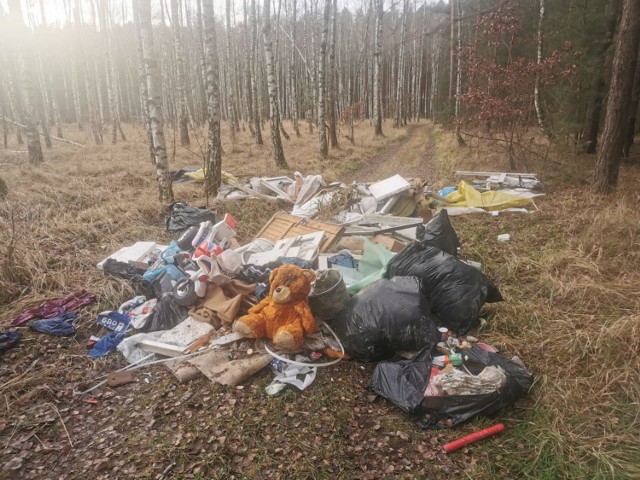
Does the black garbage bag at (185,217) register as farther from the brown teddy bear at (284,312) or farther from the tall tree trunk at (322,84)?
the tall tree trunk at (322,84)

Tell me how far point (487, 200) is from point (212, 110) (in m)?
5.47

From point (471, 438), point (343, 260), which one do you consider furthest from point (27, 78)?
point (471, 438)

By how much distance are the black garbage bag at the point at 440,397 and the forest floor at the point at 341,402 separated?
85 mm

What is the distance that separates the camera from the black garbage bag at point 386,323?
309 centimetres

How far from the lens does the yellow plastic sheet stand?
22.0 feet

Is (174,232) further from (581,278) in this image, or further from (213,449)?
(581,278)

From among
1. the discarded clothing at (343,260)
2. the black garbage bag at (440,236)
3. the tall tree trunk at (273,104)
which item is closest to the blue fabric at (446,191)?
the black garbage bag at (440,236)

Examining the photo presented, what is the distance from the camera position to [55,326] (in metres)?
3.57

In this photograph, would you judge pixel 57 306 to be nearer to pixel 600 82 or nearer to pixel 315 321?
pixel 315 321

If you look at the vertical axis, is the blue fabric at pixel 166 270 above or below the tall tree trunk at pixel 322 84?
below

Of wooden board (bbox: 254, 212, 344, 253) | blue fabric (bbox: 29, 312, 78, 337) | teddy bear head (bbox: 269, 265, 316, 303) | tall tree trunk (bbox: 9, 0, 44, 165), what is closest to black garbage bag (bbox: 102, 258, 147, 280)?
blue fabric (bbox: 29, 312, 78, 337)

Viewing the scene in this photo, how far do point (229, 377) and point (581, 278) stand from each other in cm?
334

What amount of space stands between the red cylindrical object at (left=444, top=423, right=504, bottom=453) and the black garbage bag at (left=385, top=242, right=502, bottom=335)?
41.1 inches

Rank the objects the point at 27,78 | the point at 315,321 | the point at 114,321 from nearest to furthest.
Result: 1. the point at 315,321
2. the point at 114,321
3. the point at 27,78
